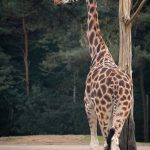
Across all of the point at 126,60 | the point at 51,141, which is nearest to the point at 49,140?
the point at 51,141

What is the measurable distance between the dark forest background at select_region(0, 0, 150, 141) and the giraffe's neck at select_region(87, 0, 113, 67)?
14.8 meters

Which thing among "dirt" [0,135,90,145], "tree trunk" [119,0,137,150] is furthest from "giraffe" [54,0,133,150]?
"dirt" [0,135,90,145]

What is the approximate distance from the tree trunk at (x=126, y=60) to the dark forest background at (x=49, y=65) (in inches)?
476

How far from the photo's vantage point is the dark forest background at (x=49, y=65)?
Answer: 2614 cm

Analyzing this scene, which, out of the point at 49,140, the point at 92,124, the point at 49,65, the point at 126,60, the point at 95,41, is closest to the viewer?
the point at 92,124

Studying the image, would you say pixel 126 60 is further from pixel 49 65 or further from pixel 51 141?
pixel 49 65

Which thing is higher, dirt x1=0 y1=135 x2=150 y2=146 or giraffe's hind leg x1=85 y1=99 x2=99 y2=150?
giraffe's hind leg x1=85 y1=99 x2=99 y2=150

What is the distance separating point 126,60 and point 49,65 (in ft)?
49.0

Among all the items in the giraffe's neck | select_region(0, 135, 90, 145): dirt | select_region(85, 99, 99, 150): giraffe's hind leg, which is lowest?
select_region(0, 135, 90, 145): dirt

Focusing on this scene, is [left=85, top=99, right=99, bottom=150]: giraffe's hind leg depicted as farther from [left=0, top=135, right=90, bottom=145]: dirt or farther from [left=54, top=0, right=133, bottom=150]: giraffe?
[left=0, top=135, right=90, bottom=145]: dirt

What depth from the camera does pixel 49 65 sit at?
87.8 feet

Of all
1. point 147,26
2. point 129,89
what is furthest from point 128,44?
point 147,26

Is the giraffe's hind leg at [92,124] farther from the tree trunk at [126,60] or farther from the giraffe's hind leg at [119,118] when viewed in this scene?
the tree trunk at [126,60]

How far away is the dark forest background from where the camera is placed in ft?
85.8
